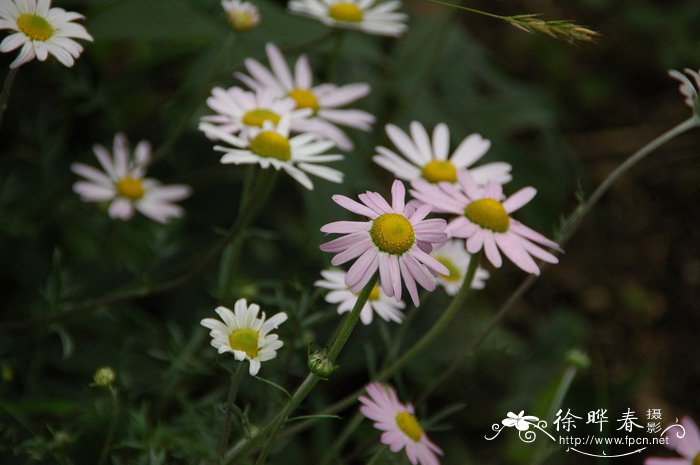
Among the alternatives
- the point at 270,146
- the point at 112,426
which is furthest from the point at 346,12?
the point at 112,426

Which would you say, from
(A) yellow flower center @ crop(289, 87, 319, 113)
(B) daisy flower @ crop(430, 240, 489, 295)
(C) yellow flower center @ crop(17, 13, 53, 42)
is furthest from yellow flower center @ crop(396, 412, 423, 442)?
(C) yellow flower center @ crop(17, 13, 53, 42)

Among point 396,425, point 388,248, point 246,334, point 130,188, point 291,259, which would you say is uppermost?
point 388,248

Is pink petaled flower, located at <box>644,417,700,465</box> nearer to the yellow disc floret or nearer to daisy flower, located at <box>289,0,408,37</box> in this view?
the yellow disc floret

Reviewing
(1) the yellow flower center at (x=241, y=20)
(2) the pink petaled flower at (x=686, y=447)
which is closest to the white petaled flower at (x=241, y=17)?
(1) the yellow flower center at (x=241, y=20)

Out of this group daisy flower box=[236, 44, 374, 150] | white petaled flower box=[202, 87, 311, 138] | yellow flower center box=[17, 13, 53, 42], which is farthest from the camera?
daisy flower box=[236, 44, 374, 150]

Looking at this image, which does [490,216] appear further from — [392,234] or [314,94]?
[314,94]
